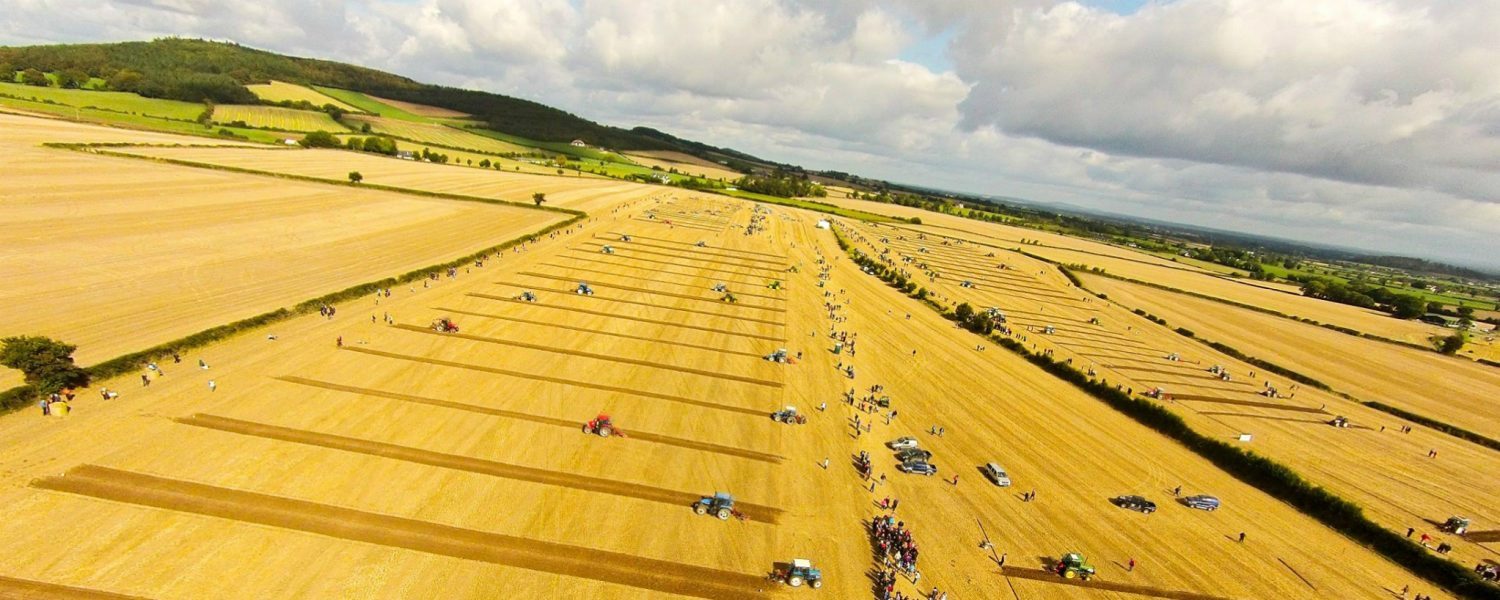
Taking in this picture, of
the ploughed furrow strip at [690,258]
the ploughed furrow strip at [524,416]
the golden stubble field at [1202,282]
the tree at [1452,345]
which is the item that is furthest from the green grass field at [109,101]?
the tree at [1452,345]

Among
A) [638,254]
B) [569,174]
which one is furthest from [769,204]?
[638,254]

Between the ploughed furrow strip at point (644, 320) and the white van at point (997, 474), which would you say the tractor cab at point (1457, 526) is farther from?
the ploughed furrow strip at point (644, 320)

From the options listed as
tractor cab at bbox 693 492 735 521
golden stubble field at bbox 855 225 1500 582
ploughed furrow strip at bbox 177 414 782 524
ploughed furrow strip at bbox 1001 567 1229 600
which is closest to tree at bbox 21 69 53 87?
ploughed furrow strip at bbox 177 414 782 524

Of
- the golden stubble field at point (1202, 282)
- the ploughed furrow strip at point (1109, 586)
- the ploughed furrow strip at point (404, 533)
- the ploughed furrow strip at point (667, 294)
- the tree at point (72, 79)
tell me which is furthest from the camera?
the tree at point (72, 79)

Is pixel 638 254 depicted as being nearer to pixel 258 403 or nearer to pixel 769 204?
pixel 258 403

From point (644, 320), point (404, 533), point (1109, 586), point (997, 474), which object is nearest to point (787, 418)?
point (997, 474)

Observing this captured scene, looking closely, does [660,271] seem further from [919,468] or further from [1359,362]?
[1359,362]

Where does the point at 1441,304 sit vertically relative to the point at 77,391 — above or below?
above
